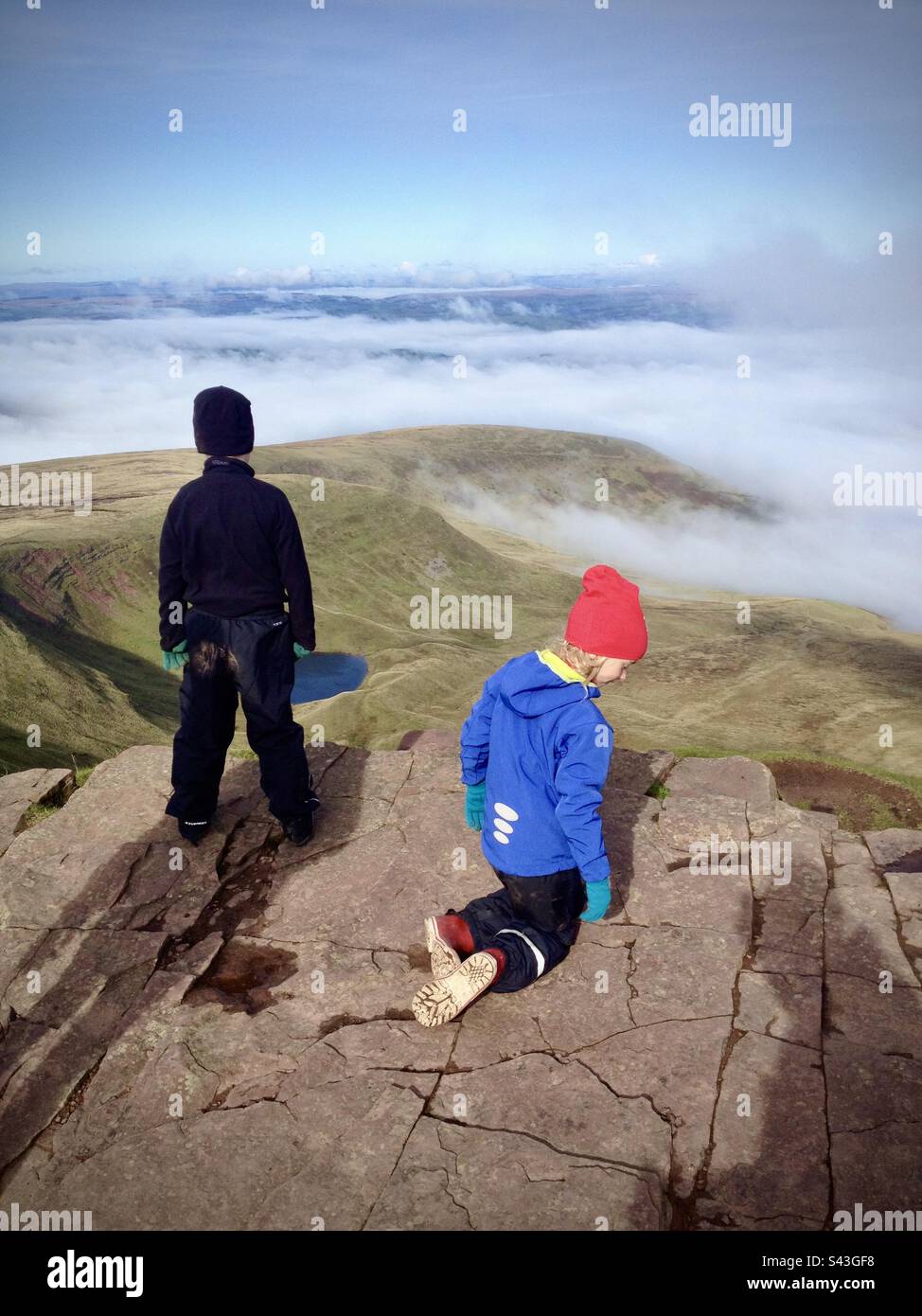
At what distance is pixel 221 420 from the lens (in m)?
5.38

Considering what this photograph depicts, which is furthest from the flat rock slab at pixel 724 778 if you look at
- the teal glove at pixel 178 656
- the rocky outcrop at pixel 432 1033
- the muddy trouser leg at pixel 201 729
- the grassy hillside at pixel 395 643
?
the grassy hillside at pixel 395 643

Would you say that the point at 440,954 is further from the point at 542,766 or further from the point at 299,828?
the point at 299,828

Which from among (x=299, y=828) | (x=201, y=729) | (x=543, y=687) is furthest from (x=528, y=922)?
(x=201, y=729)

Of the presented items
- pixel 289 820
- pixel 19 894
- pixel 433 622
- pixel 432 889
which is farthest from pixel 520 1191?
pixel 433 622

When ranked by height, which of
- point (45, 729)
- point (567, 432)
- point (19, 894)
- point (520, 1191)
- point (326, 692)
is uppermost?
point (567, 432)

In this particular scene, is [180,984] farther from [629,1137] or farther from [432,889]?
[629,1137]

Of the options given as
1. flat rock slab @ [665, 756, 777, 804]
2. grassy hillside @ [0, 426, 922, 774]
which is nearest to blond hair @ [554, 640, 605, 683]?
flat rock slab @ [665, 756, 777, 804]

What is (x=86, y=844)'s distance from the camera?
239 inches

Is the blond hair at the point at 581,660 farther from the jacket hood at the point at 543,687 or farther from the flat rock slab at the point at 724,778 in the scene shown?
the flat rock slab at the point at 724,778

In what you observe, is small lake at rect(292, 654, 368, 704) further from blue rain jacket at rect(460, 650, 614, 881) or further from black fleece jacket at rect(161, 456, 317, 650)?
blue rain jacket at rect(460, 650, 614, 881)

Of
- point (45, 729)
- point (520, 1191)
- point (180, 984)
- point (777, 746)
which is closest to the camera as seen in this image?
point (520, 1191)

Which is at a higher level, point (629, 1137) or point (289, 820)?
point (289, 820)

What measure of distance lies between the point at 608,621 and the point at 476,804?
4.77 feet

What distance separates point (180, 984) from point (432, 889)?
63.5 inches
